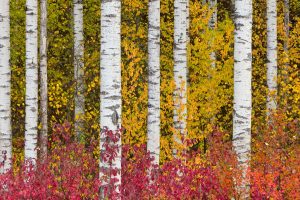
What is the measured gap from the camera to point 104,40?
740cm

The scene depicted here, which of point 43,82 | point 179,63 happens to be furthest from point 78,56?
point 179,63

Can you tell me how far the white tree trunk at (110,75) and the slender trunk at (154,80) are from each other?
4319mm

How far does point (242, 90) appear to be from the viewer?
8.48m

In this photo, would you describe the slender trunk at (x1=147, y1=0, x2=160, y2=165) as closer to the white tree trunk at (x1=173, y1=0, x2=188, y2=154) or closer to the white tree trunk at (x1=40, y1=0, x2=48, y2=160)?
the white tree trunk at (x1=173, y1=0, x2=188, y2=154)

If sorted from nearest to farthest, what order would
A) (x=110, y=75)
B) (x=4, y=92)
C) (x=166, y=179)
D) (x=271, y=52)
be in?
(x=110, y=75) → (x=166, y=179) → (x=4, y=92) → (x=271, y=52)

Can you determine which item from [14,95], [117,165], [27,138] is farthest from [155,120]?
[14,95]

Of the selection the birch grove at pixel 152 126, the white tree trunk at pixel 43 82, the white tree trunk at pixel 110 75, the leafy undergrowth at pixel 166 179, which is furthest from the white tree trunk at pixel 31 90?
the white tree trunk at pixel 110 75

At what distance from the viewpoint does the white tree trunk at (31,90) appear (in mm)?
11078

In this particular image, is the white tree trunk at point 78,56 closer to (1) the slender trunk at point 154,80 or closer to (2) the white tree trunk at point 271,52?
(1) the slender trunk at point 154,80

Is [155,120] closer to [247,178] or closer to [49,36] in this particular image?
[247,178]

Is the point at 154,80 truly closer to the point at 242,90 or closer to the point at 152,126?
the point at 152,126

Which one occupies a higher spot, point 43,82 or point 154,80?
point 154,80

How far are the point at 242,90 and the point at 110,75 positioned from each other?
2.14 metres

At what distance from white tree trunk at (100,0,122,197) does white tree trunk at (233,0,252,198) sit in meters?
1.96
